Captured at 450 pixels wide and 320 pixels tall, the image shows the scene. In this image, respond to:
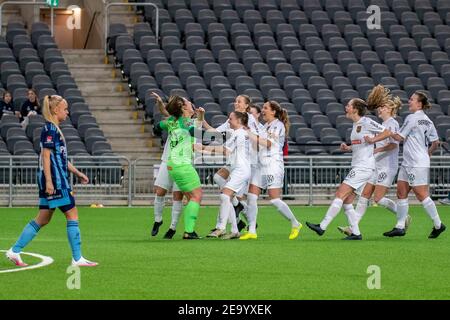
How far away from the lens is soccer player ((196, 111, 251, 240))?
17.6 meters

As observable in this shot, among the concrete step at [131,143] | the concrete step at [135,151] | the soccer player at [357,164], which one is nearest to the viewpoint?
the soccer player at [357,164]

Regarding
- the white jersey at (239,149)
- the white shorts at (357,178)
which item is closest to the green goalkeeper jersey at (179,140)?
the white jersey at (239,149)

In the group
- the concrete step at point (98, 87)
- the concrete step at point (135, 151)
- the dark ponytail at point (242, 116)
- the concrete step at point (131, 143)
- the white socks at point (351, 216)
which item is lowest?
the white socks at point (351, 216)

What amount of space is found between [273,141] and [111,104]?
15807 millimetres

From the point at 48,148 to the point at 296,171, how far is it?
646 inches

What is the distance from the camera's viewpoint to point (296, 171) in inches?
1150

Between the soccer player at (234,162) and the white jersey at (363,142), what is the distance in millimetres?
1530

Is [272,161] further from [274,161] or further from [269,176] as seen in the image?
[269,176]

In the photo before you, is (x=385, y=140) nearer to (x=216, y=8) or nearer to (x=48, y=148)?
(x=48, y=148)

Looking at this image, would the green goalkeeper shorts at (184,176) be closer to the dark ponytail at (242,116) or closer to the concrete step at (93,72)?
the dark ponytail at (242,116)

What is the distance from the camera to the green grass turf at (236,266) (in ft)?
36.5

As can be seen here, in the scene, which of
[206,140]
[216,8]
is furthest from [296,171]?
[216,8]

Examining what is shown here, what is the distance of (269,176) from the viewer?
59.2 ft

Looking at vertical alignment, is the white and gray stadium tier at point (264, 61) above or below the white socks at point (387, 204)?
above
